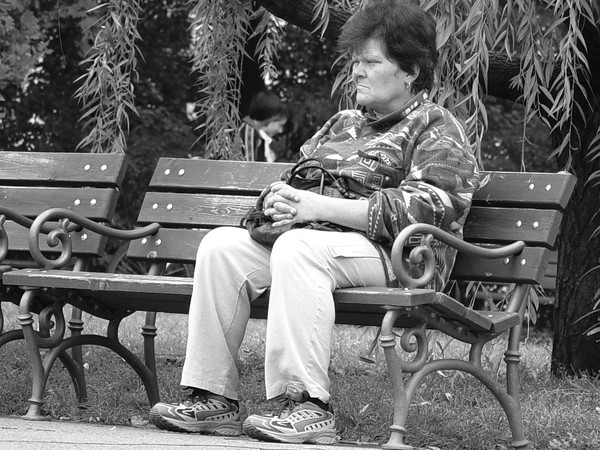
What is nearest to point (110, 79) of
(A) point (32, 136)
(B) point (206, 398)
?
(B) point (206, 398)

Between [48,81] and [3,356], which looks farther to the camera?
[48,81]

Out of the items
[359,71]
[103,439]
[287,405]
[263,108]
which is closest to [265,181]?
[359,71]

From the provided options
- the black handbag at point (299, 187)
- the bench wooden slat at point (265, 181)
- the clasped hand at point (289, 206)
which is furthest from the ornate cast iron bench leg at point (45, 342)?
the clasped hand at point (289, 206)

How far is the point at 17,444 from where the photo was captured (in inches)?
133

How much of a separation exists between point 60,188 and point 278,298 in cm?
155

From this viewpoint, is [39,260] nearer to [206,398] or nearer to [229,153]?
[206,398]

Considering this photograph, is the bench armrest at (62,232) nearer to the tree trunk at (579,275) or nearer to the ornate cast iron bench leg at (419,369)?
the ornate cast iron bench leg at (419,369)

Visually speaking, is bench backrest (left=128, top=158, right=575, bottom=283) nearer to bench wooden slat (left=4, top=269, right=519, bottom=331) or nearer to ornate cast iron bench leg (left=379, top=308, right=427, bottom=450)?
bench wooden slat (left=4, top=269, right=519, bottom=331)

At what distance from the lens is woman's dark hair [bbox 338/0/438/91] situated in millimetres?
4059

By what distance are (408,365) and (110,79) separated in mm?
2809

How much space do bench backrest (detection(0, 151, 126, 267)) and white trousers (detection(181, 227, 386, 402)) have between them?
879mm

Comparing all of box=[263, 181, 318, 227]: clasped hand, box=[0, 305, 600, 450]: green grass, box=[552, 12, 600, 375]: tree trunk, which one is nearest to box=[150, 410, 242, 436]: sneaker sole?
box=[0, 305, 600, 450]: green grass

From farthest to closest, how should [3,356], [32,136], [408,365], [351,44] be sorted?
[32,136] < [3,356] < [351,44] < [408,365]

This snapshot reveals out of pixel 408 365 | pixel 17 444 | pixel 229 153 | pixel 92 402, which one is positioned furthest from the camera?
pixel 229 153
